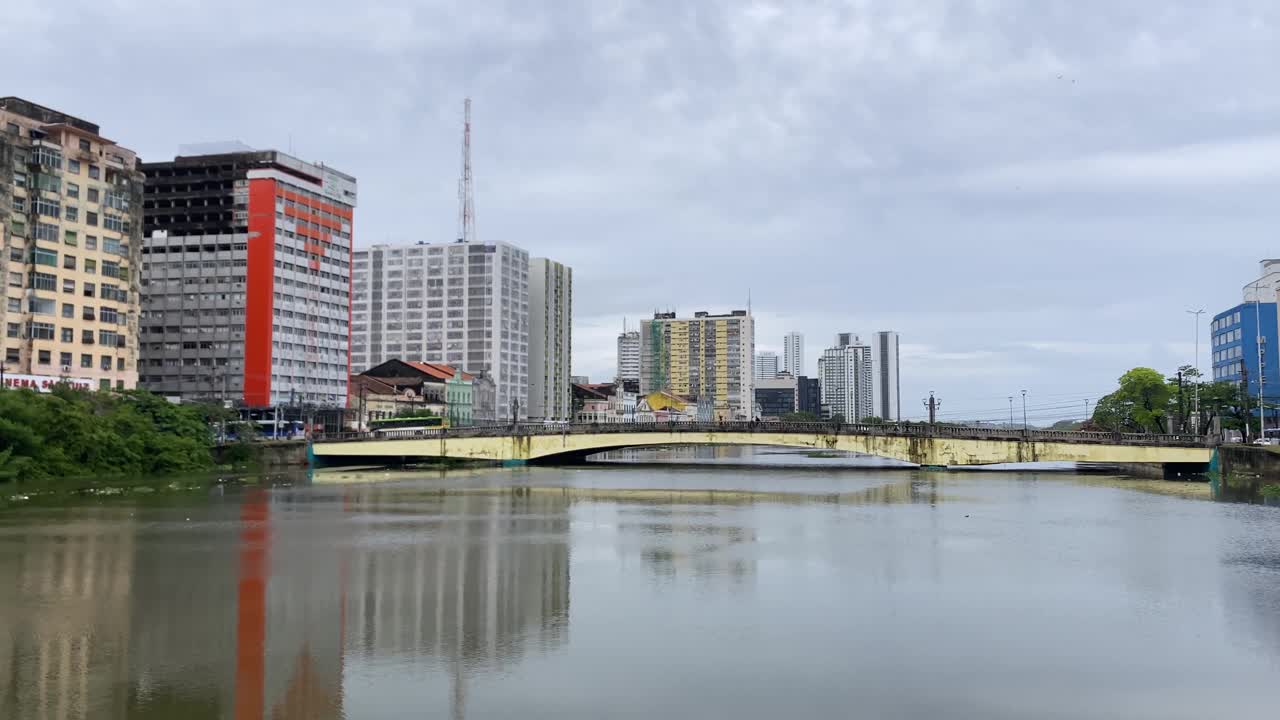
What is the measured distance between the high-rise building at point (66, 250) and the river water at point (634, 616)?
1781 inches

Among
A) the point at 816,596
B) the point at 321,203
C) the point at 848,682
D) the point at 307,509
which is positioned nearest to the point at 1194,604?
the point at 816,596

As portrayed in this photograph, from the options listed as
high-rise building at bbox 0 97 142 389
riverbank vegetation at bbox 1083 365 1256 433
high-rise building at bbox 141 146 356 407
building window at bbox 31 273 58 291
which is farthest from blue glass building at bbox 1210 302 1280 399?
building window at bbox 31 273 58 291

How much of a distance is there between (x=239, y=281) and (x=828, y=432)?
76.9m

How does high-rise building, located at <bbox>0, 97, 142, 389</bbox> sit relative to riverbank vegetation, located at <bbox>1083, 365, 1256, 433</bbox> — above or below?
above

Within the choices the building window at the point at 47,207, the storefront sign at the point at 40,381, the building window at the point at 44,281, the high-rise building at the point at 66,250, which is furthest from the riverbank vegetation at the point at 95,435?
the building window at the point at 47,207

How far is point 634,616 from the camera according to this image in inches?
962

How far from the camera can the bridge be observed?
274ft

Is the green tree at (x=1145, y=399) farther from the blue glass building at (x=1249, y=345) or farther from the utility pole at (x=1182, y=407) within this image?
the blue glass building at (x=1249, y=345)

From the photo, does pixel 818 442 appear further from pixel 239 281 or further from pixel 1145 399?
pixel 239 281

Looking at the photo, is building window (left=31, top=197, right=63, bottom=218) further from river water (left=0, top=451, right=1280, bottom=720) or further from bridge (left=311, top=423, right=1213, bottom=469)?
river water (left=0, top=451, right=1280, bottom=720)

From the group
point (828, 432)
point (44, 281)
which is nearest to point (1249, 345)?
point (828, 432)

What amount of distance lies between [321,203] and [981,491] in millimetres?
97118

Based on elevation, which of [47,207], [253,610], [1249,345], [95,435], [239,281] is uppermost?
[47,207]

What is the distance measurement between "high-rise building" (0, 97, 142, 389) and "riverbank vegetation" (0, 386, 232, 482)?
1007cm
